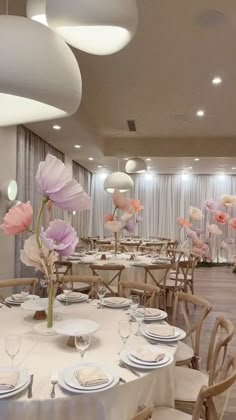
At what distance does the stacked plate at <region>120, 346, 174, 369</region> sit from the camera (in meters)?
1.67

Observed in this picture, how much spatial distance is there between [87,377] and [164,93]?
14.9 feet

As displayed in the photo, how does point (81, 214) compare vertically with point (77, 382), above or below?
above

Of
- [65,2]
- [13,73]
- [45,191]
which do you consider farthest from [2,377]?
[65,2]

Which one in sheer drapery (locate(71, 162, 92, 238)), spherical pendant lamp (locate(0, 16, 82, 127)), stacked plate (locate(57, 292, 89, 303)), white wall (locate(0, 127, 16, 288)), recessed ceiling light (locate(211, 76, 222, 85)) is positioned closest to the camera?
spherical pendant lamp (locate(0, 16, 82, 127))

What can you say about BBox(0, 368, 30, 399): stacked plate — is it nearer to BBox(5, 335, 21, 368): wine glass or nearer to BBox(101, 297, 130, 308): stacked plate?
BBox(5, 335, 21, 368): wine glass

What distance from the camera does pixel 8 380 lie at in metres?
1.46

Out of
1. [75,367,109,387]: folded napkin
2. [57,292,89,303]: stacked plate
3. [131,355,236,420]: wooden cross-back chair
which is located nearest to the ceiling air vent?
[57,292,89,303]: stacked plate

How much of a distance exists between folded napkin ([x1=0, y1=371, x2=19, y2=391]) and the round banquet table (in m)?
0.05

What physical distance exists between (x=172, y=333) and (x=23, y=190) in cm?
426

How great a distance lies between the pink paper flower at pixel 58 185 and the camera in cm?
186

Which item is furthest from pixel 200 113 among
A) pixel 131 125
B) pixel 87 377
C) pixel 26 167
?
pixel 87 377

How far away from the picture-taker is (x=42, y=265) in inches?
82.7

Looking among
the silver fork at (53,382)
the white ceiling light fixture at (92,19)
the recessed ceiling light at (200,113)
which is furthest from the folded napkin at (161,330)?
the recessed ceiling light at (200,113)

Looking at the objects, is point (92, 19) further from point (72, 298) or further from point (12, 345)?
point (72, 298)
